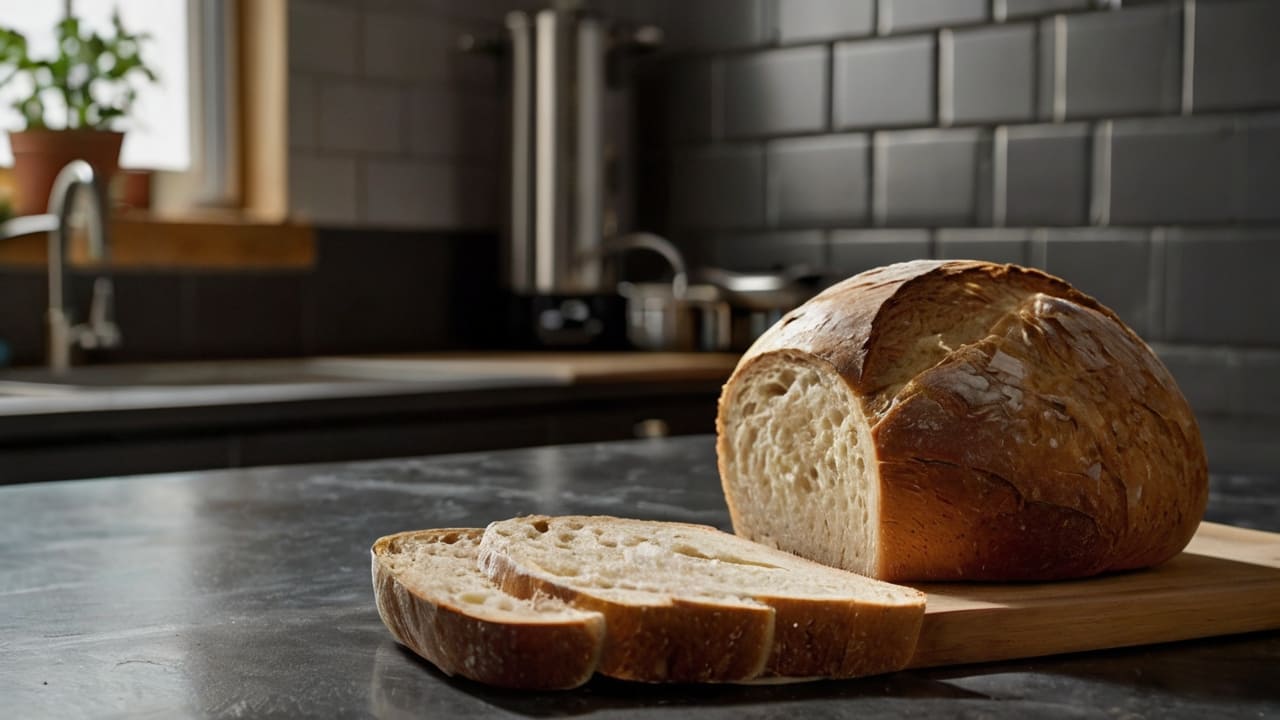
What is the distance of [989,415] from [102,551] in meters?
0.55

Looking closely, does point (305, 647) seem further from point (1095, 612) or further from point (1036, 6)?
point (1036, 6)

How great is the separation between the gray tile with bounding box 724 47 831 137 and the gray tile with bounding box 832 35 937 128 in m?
0.05

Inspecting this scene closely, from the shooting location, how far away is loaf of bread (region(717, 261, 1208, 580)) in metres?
0.78

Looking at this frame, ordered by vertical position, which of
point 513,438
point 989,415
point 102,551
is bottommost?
point 513,438

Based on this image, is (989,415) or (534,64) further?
(534,64)

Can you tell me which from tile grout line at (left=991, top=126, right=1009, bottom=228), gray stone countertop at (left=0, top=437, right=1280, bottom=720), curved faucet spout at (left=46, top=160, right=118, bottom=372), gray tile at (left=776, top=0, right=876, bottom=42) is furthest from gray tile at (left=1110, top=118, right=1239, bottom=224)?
curved faucet spout at (left=46, top=160, right=118, bottom=372)

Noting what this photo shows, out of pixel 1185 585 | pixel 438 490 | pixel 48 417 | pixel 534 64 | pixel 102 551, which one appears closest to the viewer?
pixel 1185 585

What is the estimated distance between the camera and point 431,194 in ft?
11.3

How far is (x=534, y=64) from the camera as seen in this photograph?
11.0 ft

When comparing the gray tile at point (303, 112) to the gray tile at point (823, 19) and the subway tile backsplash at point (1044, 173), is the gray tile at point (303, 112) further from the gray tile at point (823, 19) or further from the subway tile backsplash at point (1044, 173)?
the subway tile backsplash at point (1044, 173)

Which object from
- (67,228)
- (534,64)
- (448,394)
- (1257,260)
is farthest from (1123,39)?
(67,228)

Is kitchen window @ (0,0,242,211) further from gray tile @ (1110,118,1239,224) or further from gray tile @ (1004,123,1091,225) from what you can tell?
gray tile @ (1110,118,1239,224)

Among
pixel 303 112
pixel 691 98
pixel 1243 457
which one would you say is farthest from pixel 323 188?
pixel 1243 457

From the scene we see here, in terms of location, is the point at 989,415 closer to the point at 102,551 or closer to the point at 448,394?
the point at 102,551
